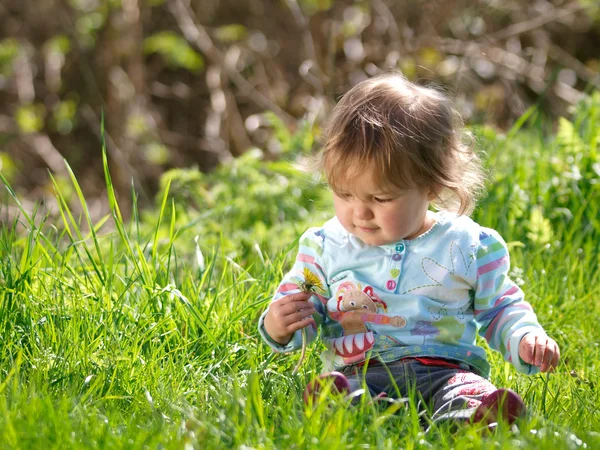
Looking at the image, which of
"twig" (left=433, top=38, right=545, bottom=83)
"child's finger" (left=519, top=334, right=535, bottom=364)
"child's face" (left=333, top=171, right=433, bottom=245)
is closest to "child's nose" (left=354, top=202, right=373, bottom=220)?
"child's face" (left=333, top=171, right=433, bottom=245)

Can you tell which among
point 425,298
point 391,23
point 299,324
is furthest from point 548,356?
point 391,23

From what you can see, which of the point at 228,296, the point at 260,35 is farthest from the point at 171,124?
the point at 228,296

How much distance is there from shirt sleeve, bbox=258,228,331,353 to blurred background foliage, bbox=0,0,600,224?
3119 mm

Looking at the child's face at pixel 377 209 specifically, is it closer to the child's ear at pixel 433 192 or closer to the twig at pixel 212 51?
the child's ear at pixel 433 192

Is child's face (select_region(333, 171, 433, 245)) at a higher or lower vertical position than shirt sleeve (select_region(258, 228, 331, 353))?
higher

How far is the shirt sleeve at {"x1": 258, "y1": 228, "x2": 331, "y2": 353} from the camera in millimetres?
2371

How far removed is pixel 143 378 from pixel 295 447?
0.64 m

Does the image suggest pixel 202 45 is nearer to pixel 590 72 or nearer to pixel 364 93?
pixel 590 72

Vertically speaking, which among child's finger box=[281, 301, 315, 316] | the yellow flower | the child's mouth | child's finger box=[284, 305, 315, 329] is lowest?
child's finger box=[284, 305, 315, 329]

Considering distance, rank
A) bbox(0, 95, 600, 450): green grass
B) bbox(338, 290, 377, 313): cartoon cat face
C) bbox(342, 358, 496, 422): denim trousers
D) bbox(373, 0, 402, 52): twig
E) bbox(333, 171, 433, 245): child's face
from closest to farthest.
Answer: bbox(0, 95, 600, 450): green grass, bbox(342, 358, 496, 422): denim trousers, bbox(333, 171, 433, 245): child's face, bbox(338, 290, 377, 313): cartoon cat face, bbox(373, 0, 402, 52): twig

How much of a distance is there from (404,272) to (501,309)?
0.93ft

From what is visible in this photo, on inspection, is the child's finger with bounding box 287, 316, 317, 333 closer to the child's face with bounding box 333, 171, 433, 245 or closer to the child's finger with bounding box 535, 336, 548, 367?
the child's face with bounding box 333, 171, 433, 245

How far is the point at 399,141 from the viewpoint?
220cm

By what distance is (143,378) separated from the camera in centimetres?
226
